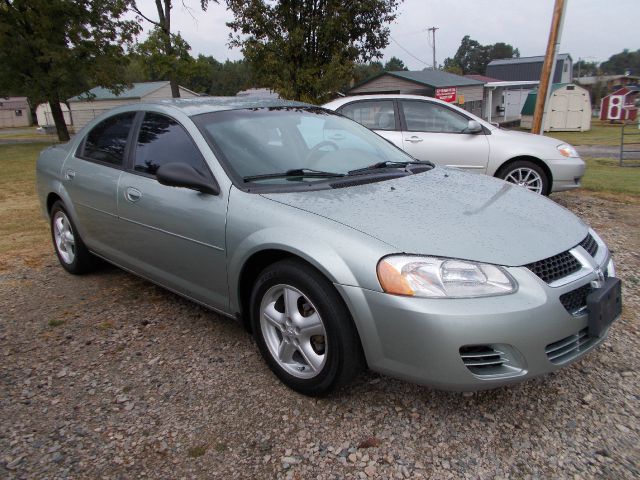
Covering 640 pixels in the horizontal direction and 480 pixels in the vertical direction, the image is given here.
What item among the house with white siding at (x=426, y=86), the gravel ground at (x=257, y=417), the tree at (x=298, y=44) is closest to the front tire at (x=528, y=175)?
the gravel ground at (x=257, y=417)

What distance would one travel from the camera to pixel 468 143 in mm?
6617

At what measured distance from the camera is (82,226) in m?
4.10

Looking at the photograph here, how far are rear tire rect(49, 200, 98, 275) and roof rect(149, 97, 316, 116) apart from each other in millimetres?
1455

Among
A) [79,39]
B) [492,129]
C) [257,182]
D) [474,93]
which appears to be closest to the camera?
[257,182]

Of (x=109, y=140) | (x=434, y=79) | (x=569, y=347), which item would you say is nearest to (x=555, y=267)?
(x=569, y=347)

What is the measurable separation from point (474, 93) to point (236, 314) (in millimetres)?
32988

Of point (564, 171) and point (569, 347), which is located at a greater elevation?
point (564, 171)

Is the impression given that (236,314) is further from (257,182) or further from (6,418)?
(6,418)

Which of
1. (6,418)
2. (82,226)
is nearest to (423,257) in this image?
(6,418)

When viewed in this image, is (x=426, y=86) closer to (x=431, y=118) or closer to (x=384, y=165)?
(x=431, y=118)

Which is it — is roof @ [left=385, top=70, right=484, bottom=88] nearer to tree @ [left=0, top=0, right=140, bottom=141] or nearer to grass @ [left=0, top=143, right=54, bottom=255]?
tree @ [left=0, top=0, right=140, bottom=141]

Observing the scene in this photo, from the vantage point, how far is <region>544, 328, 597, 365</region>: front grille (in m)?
2.20

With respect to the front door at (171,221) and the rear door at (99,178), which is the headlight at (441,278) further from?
the rear door at (99,178)

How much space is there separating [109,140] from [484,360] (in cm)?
323
